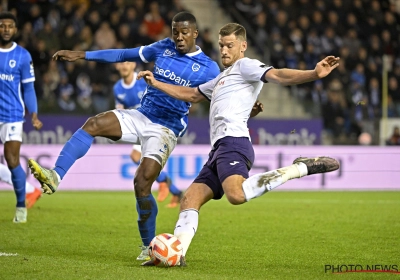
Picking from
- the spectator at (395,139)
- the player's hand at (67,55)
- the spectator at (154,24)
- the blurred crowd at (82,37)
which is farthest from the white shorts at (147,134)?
the spectator at (154,24)

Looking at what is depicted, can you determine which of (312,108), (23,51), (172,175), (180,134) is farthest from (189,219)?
(312,108)

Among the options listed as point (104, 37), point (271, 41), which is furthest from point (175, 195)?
point (271, 41)

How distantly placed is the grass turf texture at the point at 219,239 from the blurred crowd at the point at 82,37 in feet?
13.4

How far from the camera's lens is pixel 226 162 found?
652cm

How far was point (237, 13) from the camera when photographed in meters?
23.0

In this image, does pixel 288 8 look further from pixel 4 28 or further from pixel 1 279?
pixel 1 279

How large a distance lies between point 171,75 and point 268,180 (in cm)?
185

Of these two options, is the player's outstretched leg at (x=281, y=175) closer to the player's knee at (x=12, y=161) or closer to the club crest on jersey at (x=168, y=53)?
the club crest on jersey at (x=168, y=53)

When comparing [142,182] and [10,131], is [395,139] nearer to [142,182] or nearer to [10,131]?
[10,131]

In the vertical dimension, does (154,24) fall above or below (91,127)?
above

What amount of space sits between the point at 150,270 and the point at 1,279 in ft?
4.18

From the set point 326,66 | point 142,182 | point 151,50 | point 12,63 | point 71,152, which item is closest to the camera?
point 326,66

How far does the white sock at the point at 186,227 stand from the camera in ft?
21.2

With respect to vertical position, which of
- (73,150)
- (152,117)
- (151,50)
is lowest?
(73,150)
